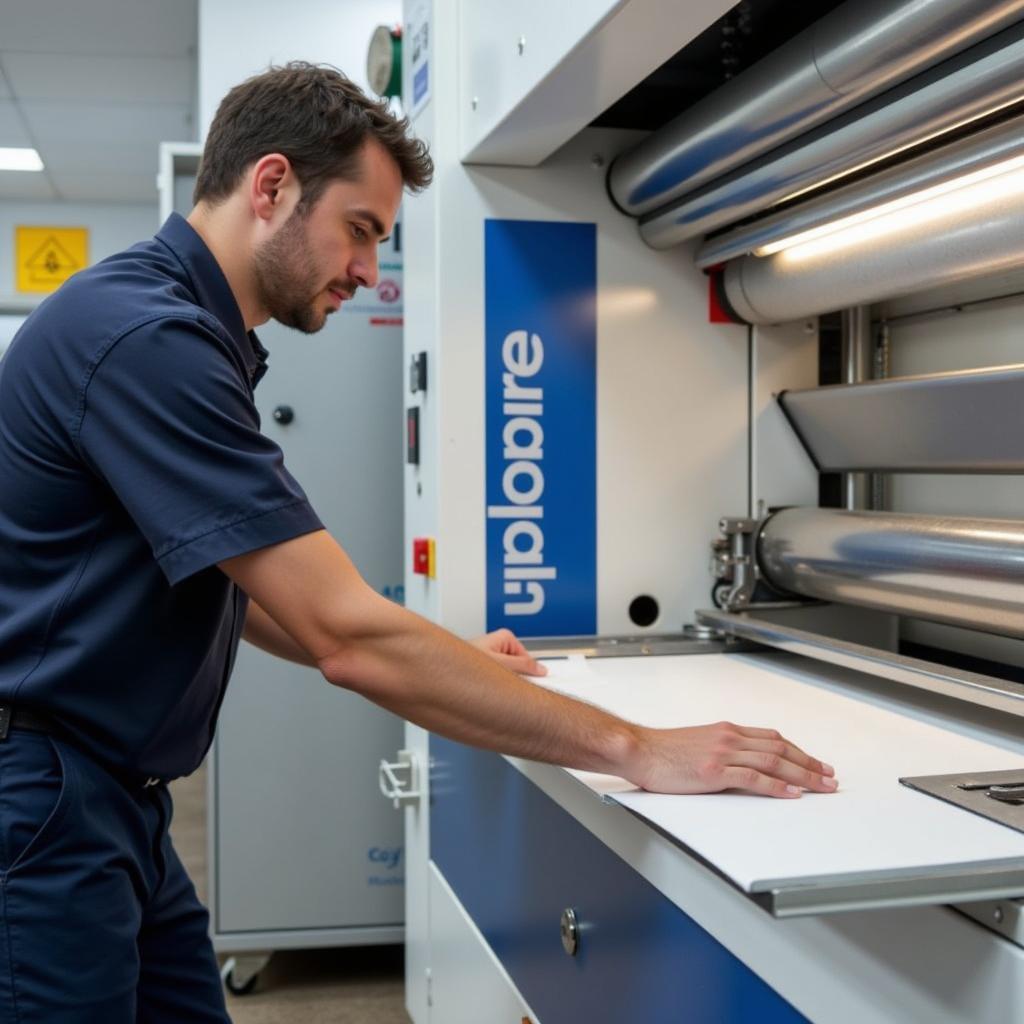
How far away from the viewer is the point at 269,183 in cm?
137

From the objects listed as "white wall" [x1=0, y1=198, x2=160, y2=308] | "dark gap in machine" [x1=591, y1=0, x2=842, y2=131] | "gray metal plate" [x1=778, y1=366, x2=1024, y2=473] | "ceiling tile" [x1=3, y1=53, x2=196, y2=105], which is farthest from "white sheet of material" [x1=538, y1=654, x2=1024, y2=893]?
"white wall" [x1=0, y1=198, x2=160, y2=308]

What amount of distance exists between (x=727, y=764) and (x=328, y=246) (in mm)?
722

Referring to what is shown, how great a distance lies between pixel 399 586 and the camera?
293 cm

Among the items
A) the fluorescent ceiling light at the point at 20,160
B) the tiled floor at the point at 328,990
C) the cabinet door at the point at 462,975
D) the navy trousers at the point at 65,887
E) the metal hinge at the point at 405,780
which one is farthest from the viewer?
the fluorescent ceiling light at the point at 20,160

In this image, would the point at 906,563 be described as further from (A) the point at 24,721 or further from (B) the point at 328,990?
(B) the point at 328,990

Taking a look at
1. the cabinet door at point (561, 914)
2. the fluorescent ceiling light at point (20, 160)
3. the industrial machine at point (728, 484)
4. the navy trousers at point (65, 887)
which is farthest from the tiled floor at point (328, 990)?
the fluorescent ceiling light at point (20, 160)

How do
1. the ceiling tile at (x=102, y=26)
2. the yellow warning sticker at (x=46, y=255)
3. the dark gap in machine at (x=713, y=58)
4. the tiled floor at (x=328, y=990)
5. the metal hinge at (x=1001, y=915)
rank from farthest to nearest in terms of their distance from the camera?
the yellow warning sticker at (x=46, y=255), the ceiling tile at (x=102, y=26), the tiled floor at (x=328, y=990), the dark gap in machine at (x=713, y=58), the metal hinge at (x=1001, y=915)

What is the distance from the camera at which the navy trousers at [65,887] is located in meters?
1.21

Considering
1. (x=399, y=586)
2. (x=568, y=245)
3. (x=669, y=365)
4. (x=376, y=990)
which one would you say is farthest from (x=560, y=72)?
(x=376, y=990)

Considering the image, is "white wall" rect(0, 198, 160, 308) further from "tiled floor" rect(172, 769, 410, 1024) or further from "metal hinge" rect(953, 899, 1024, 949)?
"metal hinge" rect(953, 899, 1024, 949)

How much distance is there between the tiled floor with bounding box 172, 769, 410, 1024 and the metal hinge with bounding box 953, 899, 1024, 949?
219cm

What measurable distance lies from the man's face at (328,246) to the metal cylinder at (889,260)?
652 millimetres

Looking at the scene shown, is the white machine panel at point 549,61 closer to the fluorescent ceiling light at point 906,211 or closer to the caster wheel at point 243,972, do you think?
the fluorescent ceiling light at point 906,211

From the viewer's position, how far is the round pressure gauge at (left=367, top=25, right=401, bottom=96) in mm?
2430
